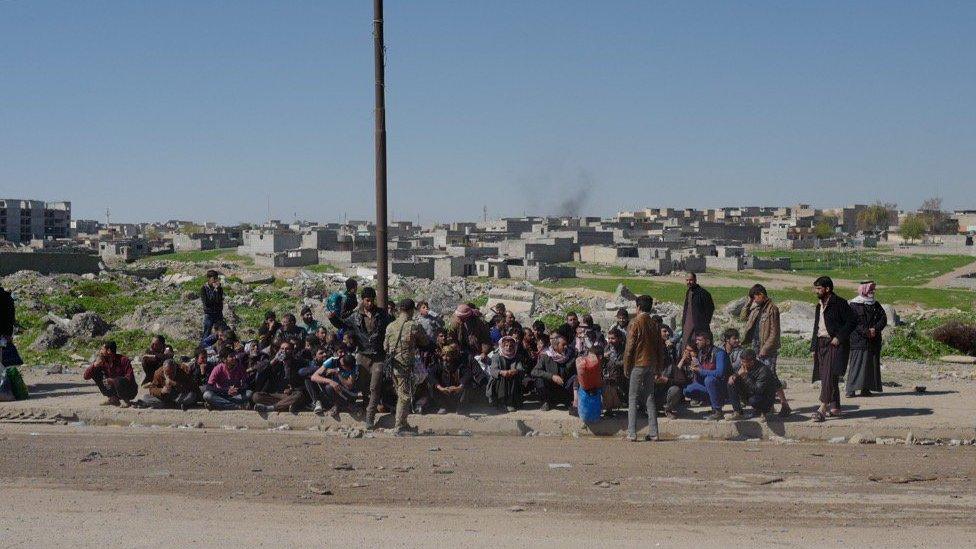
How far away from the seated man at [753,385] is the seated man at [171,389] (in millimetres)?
6195

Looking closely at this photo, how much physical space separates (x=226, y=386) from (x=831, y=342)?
6.88 metres

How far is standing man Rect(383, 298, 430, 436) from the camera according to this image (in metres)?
10.4

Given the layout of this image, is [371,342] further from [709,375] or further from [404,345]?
[709,375]

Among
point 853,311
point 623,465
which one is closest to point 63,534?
point 623,465

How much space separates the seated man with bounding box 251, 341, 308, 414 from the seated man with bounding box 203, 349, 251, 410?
0.77 feet

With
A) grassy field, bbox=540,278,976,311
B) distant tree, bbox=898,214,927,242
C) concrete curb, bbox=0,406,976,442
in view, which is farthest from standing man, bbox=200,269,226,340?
distant tree, bbox=898,214,927,242

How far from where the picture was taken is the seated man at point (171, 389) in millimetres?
11648

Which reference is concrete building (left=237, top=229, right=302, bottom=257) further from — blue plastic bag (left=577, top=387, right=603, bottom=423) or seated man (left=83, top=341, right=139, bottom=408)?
blue plastic bag (left=577, top=387, right=603, bottom=423)

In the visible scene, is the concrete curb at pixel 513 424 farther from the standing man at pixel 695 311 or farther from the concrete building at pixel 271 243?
the concrete building at pixel 271 243

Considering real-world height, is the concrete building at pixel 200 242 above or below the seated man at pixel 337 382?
above

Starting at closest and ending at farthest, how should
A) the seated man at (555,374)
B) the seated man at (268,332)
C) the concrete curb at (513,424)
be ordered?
the concrete curb at (513,424) < the seated man at (555,374) < the seated man at (268,332)

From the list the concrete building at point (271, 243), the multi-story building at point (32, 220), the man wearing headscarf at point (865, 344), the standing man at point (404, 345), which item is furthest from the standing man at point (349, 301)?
the multi-story building at point (32, 220)

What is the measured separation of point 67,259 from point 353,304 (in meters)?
44.4

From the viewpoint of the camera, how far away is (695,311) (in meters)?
12.1
